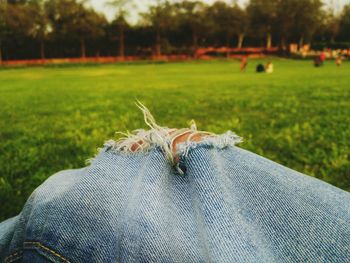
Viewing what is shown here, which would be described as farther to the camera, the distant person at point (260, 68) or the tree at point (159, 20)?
the tree at point (159, 20)

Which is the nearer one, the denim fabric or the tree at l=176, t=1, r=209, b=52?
the denim fabric

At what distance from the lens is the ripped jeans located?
3.72ft

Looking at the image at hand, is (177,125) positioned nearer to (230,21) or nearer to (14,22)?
(14,22)

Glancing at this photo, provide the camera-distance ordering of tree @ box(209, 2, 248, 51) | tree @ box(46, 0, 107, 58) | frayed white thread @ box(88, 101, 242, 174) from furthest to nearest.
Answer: tree @ box(209, 2, 248, 51) < tree @ box(46, 0, 107, 58) < frayed white thread @ box(88, 101, 242, 174)

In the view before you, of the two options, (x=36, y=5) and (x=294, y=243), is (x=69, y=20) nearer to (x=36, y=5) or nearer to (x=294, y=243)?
(x=36, y=5)

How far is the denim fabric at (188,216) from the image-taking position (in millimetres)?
1131

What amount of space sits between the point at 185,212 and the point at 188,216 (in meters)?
0.02

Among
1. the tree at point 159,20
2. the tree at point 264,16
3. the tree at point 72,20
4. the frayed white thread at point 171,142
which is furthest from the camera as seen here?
the tree at point 264,16

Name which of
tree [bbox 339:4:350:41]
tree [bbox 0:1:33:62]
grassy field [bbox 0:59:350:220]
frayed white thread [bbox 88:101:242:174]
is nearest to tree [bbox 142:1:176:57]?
tree [bbox 0:1:33:62]

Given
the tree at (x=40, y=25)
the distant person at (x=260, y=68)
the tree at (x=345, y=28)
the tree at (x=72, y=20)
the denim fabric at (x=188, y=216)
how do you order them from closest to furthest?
the denim fabric at (x=188, y=216) → the distant person at (x=260, y=68) → the tree at (x=40, y=25) → the tree at (x=72, y=20) → the tree at (x=345, y=28)

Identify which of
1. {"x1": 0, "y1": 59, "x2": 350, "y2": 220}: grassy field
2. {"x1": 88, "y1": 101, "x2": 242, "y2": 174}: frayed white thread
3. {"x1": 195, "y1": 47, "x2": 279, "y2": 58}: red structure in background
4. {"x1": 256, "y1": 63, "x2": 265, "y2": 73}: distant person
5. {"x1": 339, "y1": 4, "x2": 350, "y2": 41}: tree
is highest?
{"x1": 339, "y1": 4, "x2": 350, "y2": 41}: tree

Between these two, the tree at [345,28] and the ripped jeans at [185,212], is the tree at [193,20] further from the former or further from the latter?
the ripped jeans at [185,212]

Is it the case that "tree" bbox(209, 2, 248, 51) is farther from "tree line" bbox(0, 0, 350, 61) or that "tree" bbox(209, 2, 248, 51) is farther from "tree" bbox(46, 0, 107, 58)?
"tree" bbox(46, 0, 107, 58)

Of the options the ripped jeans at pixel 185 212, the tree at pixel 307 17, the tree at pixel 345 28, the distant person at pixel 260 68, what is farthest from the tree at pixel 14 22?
the ripped jeans at pixel 185 212
